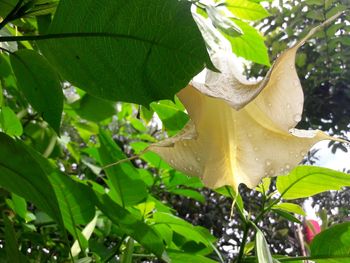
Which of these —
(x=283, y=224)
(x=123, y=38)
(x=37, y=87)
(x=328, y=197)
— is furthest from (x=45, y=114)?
(x=283, y=224)

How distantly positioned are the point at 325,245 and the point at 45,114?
35 cm

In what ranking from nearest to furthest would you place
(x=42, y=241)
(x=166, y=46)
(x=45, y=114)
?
(x=166, y=46) → (x=45, y=114) → (x=42, y=241)

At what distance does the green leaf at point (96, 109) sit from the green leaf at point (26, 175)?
1.45 ft

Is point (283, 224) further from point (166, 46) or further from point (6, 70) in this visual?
point (166, 46)

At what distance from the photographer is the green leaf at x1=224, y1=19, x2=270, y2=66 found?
0.65 metres

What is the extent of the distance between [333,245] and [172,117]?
0.24 metres

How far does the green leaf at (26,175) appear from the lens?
1.40 ft

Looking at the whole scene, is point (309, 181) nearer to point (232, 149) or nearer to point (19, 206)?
point (232, 149)

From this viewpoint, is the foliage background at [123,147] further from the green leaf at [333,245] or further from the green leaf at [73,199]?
the green leaf at [333,245]

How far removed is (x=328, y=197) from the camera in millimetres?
1205

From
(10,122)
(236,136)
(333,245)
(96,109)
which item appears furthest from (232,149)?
(96,109)

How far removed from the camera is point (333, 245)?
0.54 meters

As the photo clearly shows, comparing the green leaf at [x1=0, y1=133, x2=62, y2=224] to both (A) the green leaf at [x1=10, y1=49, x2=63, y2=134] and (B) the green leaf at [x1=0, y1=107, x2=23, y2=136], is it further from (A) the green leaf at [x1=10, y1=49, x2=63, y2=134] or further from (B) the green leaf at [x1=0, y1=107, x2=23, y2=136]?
(B) the green leaf at [x1=0, y1=107, x2=23, y2=136]

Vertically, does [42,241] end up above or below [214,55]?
below
